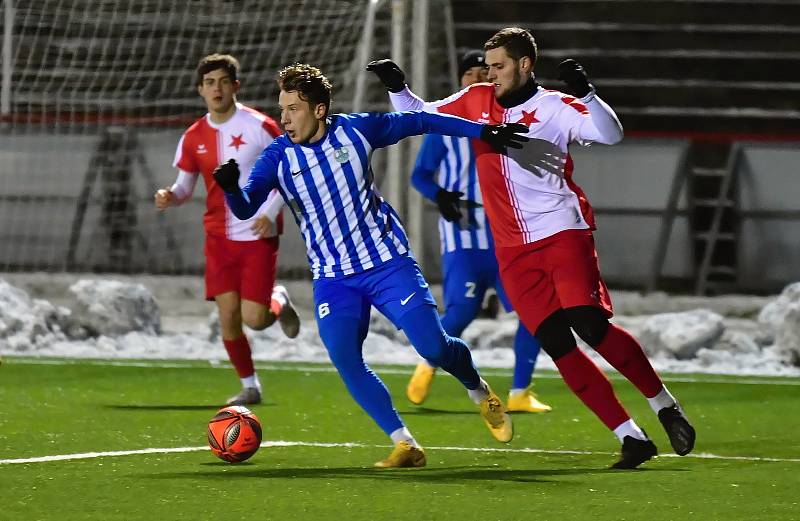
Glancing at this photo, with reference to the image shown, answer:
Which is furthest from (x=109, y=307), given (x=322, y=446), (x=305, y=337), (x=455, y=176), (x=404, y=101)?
(x=404, y=101)

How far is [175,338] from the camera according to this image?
12656 millimetres

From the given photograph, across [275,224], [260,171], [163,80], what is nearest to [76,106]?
[163,80]

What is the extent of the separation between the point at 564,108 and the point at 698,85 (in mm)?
10168

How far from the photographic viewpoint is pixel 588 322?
6695 millimetres

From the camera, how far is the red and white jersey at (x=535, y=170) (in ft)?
22.8

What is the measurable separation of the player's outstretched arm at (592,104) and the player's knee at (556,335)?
27.9 inches

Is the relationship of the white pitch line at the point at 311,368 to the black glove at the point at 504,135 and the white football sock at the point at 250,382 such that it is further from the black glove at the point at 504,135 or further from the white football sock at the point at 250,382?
the black glove at the point at 504,135

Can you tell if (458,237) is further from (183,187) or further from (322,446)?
(322,446)

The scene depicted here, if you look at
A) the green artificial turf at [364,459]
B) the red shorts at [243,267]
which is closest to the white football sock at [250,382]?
the green artificial turf at [364,459]

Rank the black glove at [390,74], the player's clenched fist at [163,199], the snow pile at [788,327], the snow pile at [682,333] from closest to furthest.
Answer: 1. the black glove at [390,74]
2. the player's clenched fist at [163,199]
3. the snow pile at [788,327]
4. the snow pile at [682,333]

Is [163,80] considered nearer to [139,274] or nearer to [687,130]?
[139,274]

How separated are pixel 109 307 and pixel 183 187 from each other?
146 inches

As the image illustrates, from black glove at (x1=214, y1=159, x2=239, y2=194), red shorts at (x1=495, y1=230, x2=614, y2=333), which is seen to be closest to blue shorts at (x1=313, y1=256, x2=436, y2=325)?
red shorts at (x1=495, y1=230, x2=614, y2=333)

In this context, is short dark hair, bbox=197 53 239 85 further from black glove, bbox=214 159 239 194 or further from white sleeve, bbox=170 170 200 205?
black glove, bbox=214 159 239 194
